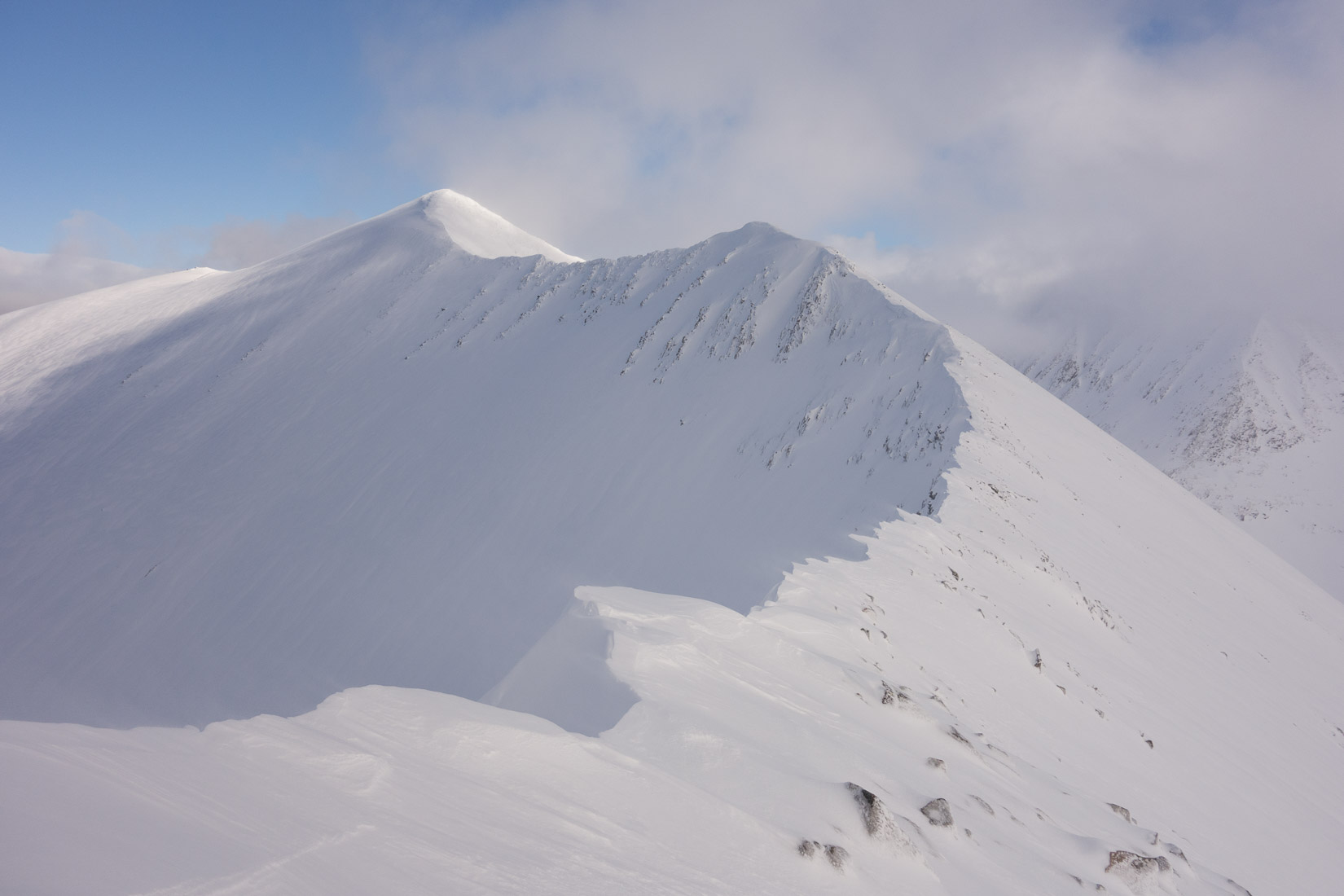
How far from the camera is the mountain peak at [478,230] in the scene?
201 feet

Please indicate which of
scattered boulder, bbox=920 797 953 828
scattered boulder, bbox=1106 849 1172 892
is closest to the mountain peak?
scattered boulder, bbox=920 797 953 828

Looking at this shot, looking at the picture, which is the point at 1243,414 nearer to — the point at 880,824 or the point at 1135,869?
the point at 1135,869

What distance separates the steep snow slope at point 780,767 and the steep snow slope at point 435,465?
528cm

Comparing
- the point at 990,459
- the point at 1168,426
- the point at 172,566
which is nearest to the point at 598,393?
the point at 990,459

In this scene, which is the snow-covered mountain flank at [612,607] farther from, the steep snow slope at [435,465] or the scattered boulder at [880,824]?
the steep snow slope at [435,465]

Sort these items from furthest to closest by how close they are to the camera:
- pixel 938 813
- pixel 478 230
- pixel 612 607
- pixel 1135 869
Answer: pixel 478 230, pixel 612 607, pixel 1135 869, pixel 938 813

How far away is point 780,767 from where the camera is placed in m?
6.60

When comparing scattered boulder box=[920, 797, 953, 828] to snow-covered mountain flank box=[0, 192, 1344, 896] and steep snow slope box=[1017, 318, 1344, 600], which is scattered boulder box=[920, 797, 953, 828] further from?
steep snow slope box=[1017, 318, 1344, 600]

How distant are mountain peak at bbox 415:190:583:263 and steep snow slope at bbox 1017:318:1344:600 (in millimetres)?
85993

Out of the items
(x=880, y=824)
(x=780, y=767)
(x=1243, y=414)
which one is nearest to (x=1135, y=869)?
(x=880, y=824)

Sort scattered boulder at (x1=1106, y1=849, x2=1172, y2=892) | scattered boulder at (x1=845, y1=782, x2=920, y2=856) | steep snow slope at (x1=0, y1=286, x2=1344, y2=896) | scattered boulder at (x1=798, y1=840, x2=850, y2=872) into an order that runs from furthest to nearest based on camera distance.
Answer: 1. scattered boulder at (x1=1106, y1=849, x2=1172, y2=892)
2. scattered boulder at (x1=845, y1=782, x2=920, y2=856)
3. scattered boulder at (x1=798, y1=840, x2=850, y2=872)
4. steep snow slope at (x1=0, y1=286, x2=1344, y2=896)

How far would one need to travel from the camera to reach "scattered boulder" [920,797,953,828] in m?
6.75

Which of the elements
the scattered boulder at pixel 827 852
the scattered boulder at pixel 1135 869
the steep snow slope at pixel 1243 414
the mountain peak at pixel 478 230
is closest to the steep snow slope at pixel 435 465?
the mountain peak at pixel 478 230

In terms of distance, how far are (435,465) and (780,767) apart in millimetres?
31990
